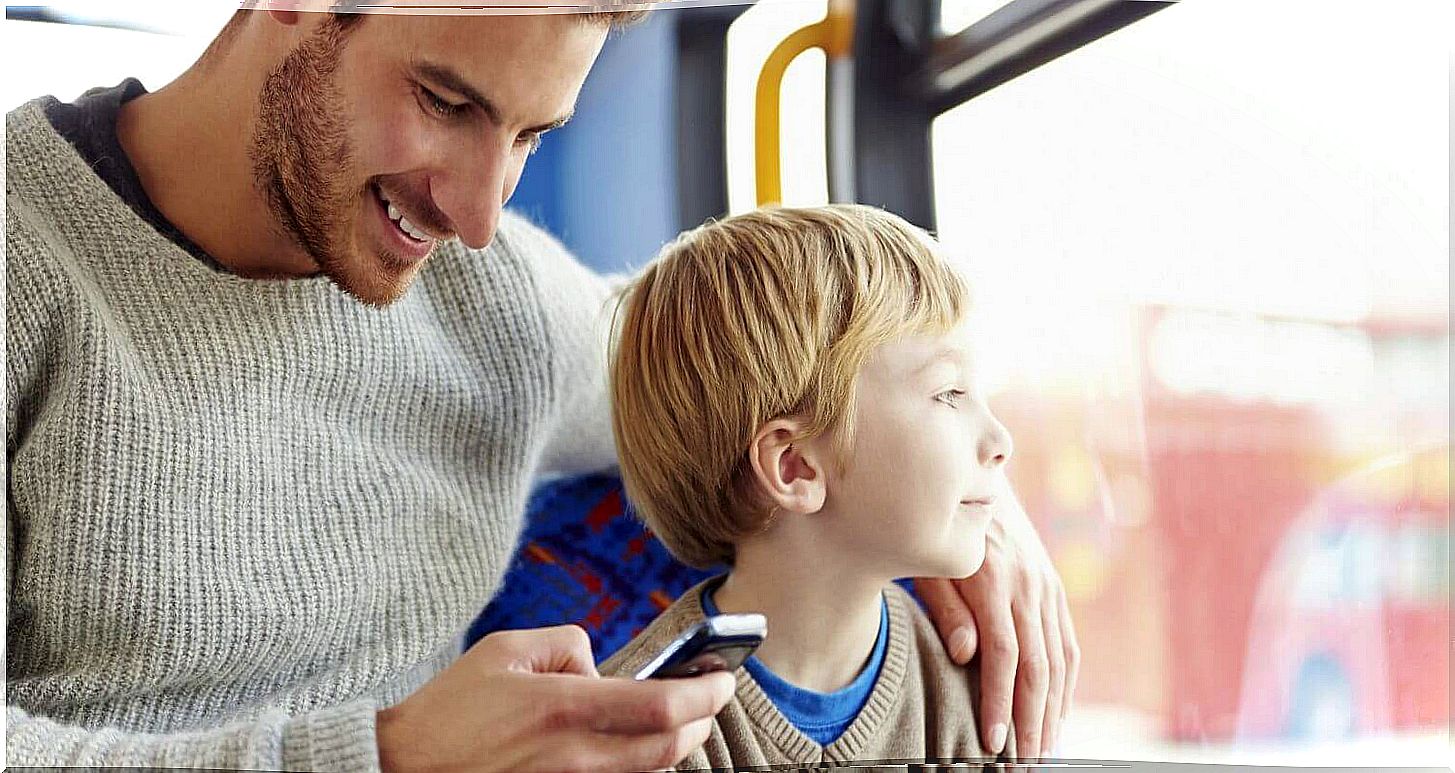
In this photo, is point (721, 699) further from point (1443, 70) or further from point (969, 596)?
point (1443, 70)

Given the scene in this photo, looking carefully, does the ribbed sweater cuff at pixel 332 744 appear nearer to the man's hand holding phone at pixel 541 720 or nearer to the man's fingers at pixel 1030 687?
the man's hand holding phone at pixel 541 720

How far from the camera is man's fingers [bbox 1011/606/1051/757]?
86 cm

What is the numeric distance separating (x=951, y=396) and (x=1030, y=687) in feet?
0.63

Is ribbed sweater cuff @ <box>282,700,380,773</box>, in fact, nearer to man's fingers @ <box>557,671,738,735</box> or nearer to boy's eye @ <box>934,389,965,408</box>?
man's fingers @ <box>557,671,738,735</box>

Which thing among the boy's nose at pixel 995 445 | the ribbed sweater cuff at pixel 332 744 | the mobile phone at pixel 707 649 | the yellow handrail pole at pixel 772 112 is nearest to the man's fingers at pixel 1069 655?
the boy's nose at pixel 995 445

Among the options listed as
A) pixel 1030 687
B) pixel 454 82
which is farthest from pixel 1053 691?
pixel 454 82

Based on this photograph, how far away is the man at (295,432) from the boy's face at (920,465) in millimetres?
60

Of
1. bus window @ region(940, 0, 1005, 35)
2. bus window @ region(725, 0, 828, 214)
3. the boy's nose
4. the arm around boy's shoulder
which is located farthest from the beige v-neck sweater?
bus window @ region(940, 0, 1005, 35)

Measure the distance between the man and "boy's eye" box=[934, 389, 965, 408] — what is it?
0.10 m

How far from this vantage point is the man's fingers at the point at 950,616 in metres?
0.88

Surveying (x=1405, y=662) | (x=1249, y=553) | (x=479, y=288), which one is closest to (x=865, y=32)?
(x=479, y=288)

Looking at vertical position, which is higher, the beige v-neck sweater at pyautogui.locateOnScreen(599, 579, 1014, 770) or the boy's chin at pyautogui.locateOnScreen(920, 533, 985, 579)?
the boy's chin at pyautogui.locateOnScreen(920, 533, 985, 579)

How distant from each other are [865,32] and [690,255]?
174mm

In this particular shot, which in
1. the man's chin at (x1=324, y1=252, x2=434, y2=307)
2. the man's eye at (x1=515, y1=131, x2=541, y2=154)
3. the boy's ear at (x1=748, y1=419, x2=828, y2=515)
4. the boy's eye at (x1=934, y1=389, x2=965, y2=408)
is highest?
the man's eye at (x1=515, y1=131, x2=541, y2=154)
